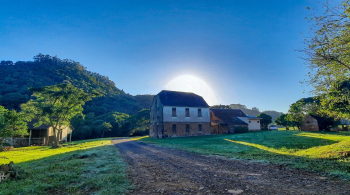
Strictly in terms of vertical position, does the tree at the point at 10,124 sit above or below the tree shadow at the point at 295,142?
above

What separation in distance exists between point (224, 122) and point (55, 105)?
98.0 feet

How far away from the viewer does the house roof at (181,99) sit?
3441 centimetres

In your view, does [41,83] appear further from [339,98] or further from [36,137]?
[339,98]

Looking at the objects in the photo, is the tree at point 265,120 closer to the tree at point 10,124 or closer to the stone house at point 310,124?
the stone house at point 310,124

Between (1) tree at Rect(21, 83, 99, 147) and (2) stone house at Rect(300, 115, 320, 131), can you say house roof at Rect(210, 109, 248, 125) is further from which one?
(1) tree at Rect(21, 83, 99, 147)

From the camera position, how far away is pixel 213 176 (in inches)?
227

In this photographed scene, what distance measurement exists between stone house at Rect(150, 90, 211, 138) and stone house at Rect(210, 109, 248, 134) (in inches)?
102

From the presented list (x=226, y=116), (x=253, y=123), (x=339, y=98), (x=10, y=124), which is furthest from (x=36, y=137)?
(x=253, y=123)

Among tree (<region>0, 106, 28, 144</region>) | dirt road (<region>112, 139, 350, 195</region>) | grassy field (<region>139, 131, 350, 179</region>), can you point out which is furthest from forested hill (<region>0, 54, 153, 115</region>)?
dirt road (<region>112, 139, 350, 195</region>)

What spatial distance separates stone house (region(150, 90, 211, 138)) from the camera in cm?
3303

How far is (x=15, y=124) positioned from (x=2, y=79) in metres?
62.2

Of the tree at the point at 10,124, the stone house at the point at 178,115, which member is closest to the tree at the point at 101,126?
the stone house at the point at 178,115

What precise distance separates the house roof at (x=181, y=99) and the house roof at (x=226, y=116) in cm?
420

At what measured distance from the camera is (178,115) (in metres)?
33.9
